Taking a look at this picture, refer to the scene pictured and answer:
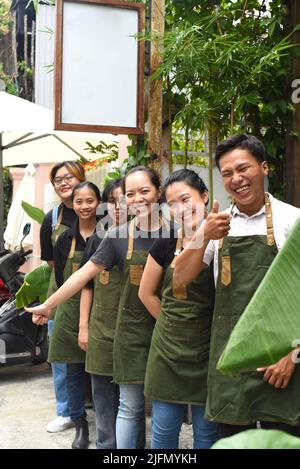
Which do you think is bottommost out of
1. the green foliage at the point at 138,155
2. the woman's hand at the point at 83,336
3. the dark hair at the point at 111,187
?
the woman's hand at the point at 83,336

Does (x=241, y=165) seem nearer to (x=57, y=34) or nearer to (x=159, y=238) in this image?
(x=159, y=238)

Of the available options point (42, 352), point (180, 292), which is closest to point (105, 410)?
point (180, 292)

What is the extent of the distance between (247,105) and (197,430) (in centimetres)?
228

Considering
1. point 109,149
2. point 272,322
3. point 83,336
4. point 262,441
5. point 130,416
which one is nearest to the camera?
point 262,441

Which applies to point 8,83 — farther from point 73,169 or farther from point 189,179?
point 189,179

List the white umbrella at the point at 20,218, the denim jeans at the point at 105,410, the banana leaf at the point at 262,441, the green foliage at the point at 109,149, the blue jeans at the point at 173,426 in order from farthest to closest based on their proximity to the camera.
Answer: the white umbrella at the point at 20,218, the green foliage at the point at 109,149, the denim jeans at the point at 105,410, the blue jeans at the point at 173,426, the banana leaf at the point at 262,441

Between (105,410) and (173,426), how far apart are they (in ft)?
2.98

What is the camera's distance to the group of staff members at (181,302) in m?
2.49

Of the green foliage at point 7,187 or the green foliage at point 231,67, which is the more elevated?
the green foliage at point 231,67

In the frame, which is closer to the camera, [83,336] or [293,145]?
[83,336]

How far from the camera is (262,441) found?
80 cm

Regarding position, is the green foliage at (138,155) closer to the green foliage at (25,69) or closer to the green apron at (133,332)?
the green apron at (133,332)

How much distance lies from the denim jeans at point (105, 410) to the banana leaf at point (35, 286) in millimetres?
1520

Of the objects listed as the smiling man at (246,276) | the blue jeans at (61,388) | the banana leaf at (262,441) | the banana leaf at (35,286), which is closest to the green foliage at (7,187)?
the banana leaf at (35,286)
